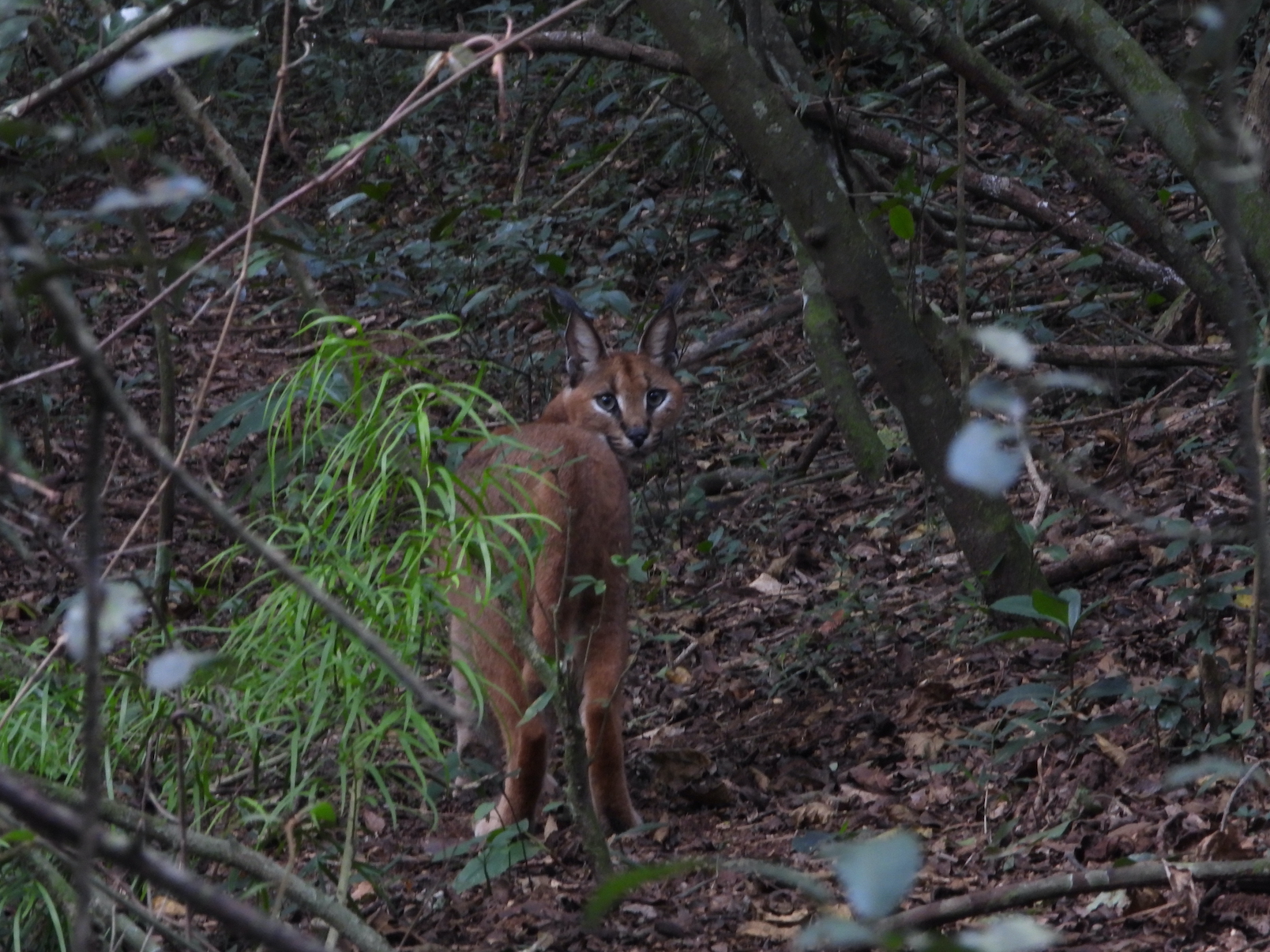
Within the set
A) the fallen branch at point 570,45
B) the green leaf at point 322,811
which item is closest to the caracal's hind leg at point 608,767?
the green leaf at point 322,811

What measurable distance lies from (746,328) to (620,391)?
186 centimetres

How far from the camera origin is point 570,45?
593 cm

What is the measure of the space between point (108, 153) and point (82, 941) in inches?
40.4

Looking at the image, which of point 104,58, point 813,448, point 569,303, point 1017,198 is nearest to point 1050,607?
point 104,58

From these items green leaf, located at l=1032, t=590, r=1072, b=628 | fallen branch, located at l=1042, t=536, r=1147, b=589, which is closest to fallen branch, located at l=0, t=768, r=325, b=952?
green leaf, located at l=1032, t=590, r=1072, b=628

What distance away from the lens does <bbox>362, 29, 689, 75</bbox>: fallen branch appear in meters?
5.63

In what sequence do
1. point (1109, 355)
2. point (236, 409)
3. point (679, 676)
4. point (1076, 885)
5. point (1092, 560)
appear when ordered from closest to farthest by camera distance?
point (1076, 885)
point (236, 409)
point (1092, 560)
point (1109, 355)
point (679, 676)

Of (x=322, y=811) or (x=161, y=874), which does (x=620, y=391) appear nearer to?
(x=322, y=811)

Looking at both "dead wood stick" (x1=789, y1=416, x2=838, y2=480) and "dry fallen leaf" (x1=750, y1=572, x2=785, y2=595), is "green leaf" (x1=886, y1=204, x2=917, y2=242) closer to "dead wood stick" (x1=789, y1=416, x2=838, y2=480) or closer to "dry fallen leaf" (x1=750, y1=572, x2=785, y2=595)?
"dry fallen leaf" (x1=750, y1=572, x2=785, y2=595)

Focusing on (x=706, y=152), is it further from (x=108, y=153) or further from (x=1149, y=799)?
(x=108, y=153)

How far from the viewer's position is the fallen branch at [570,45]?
5630mm

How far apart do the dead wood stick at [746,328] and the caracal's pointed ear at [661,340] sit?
1.03 m

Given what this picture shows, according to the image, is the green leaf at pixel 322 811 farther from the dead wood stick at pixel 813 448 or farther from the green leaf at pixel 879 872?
the dead wood stick at pixel 813 448

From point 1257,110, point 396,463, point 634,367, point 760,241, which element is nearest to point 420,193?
point 760,241
